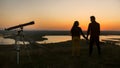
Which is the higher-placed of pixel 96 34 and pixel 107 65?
pixel 96 34

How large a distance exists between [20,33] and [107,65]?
3973 mm

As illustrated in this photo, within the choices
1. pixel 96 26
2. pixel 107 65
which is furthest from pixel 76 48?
pixel 107 65

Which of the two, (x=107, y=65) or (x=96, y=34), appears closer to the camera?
(x=107, y=65)

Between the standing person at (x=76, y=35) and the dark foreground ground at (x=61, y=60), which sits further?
the standing person at (x=76, y=35)

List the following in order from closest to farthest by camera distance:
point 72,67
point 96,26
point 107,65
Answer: point 72,67, point 107,65, point 96,26

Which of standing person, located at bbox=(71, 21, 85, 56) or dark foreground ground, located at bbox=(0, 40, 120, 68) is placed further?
standing person, located at bbox=(71, 21, 85, 56)

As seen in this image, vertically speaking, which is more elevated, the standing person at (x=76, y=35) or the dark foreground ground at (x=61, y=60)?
the standing person at (x=76, y=35)

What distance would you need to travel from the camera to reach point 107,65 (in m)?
12.2

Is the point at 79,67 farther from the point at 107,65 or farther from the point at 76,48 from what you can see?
the point at 76,48

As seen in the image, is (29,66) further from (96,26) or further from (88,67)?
(96,26)

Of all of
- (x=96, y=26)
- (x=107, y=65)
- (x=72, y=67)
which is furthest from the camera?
(x=96, y=26)

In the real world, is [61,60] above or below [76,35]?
below

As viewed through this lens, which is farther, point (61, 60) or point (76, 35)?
point (76, 35)

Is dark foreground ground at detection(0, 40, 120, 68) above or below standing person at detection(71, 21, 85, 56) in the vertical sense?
below
